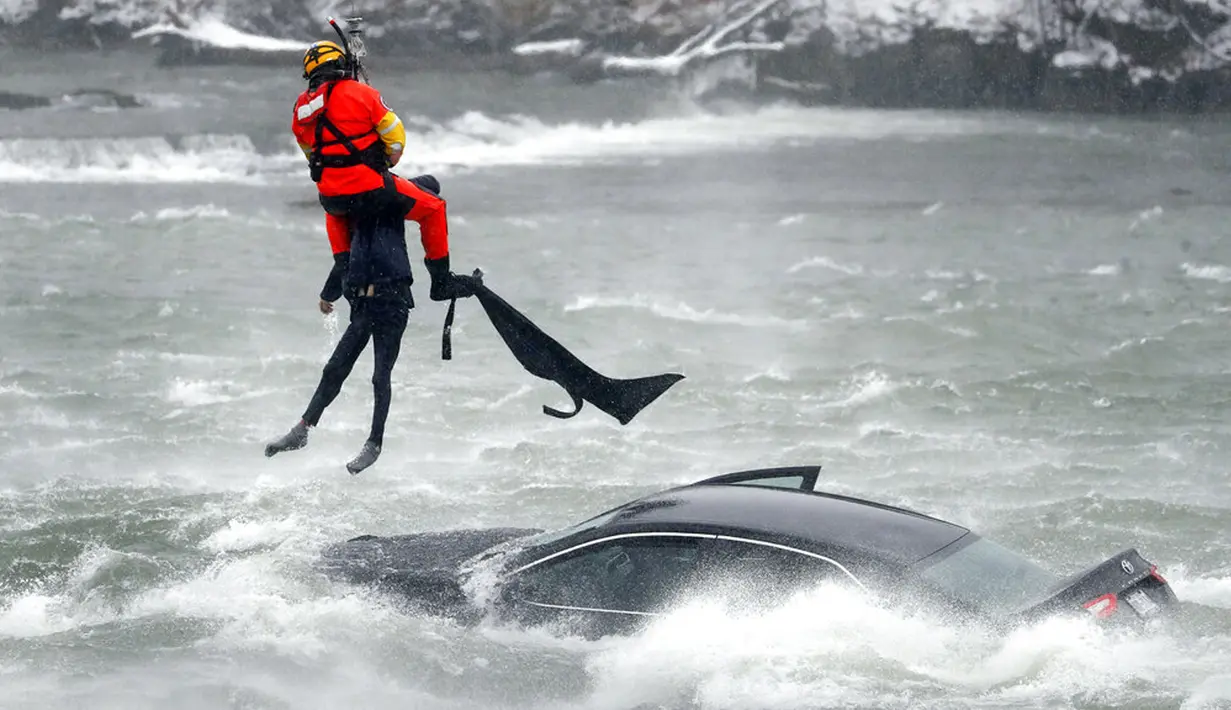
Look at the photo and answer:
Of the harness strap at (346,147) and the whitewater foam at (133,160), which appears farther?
the whitewater foam at (133,160)

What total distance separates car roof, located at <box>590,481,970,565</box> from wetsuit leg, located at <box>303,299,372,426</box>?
186 cm

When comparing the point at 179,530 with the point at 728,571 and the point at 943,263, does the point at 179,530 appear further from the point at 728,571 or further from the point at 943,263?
the point at 943,263

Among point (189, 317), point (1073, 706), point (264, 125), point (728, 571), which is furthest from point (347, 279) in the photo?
point (264, 125)

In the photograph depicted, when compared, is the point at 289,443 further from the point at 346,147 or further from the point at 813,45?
the point at 813,45

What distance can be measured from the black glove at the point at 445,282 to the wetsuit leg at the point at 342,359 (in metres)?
0.43

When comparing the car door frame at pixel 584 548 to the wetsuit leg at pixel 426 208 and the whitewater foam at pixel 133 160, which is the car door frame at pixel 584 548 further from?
the whitewater foam at pixel 133 160

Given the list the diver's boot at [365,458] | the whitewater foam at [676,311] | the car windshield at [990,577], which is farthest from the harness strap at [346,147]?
the whitewater foam at [676,311]

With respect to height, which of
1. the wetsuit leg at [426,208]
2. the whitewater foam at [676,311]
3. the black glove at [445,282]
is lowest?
the whitewater foam at [676,311]

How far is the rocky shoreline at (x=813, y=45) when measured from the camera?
4366 centimetres

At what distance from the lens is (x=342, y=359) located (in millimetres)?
9805

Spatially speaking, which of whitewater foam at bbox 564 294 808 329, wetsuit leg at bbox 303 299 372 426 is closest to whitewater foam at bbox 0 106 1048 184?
whitewater foam at bbox 564 294 808 329

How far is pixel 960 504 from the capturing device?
615 inches

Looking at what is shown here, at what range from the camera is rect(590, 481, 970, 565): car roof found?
838 cm

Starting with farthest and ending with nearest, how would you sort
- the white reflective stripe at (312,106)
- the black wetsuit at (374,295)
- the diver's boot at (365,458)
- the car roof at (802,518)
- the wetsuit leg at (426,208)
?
the diver's boot at (365,458), the black wetsuit at (374,295), the wetsuit leg at (426,208), the white reflective stripe at (312,106), the car roof at (802,518)
